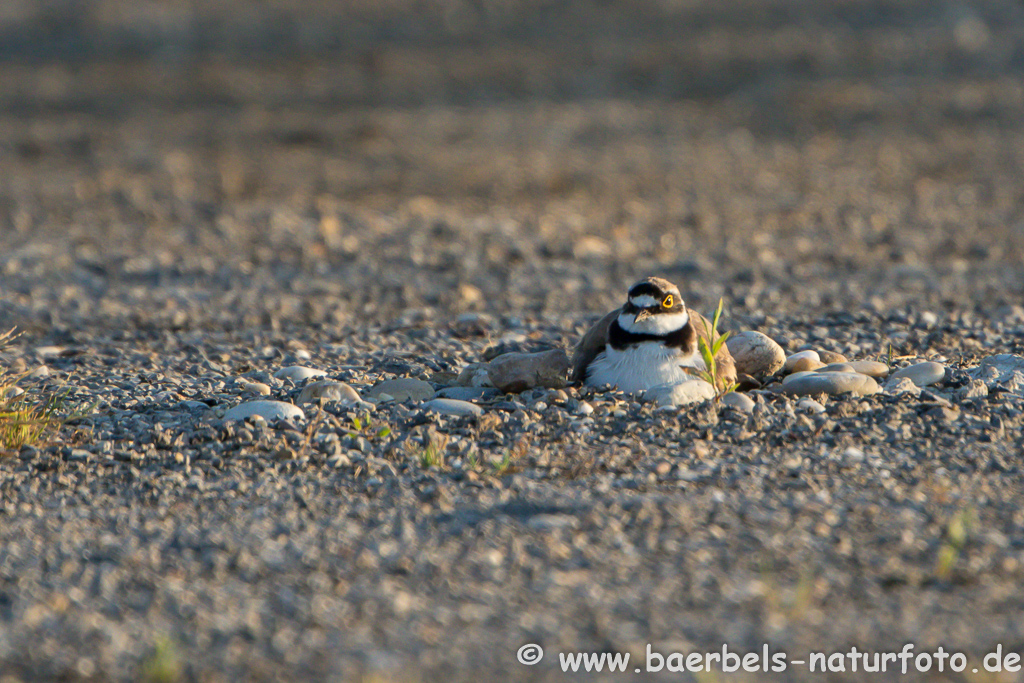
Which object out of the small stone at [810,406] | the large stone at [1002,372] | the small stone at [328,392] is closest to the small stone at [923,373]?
the large stone at [1002,372]

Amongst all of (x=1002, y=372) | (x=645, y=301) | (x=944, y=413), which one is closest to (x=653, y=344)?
(x=645, y=301)

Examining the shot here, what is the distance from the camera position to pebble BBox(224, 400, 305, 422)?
14.2 feet

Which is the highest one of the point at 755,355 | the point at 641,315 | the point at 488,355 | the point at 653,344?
the point at 641,315

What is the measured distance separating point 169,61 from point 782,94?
31.1 ft

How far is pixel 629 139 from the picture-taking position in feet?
46.0

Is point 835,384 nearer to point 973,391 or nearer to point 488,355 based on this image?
point 973,391

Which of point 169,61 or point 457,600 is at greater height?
point 169,61

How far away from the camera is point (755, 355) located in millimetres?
4891

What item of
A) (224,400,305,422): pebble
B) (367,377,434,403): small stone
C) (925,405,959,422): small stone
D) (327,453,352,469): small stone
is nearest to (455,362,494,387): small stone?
(367,377,434,403): small stone

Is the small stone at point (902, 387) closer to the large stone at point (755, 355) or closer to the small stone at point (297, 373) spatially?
the large stone at point (755, 355)

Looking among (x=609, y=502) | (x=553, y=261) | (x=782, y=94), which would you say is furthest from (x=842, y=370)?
(x=782, y=94)

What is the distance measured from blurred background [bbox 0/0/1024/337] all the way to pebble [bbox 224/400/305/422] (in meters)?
2.39

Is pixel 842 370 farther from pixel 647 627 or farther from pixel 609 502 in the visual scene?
pixel 647 627

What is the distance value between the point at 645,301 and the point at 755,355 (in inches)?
26.5
